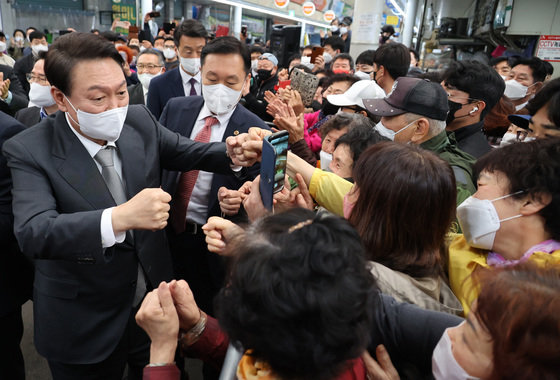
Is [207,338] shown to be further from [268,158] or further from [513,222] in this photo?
[513,222]

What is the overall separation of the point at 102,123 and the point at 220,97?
0.75 meters

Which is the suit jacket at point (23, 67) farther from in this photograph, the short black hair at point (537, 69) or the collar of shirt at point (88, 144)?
the short black hair at point (537, 69)

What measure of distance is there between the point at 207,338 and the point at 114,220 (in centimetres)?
46

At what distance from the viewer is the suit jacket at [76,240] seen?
117 cm

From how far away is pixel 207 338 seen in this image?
110cm

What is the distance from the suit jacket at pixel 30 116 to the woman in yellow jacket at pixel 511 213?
2.43m

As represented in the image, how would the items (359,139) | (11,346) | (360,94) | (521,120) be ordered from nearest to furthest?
1. (11,346)
2. (359,139)
3. (521,120)
4. (360,94)

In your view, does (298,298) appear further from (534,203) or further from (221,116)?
(221,116)

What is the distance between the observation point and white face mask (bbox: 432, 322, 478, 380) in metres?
0.77

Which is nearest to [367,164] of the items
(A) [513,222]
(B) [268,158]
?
(B) [268,158]

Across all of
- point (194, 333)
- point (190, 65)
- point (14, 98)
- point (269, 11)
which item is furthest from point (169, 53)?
point (269, 11)

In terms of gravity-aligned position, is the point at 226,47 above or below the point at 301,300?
above

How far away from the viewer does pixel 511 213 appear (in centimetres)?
121

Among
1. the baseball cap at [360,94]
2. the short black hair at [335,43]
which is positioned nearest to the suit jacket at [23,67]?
the baseball cap at [360,94]
